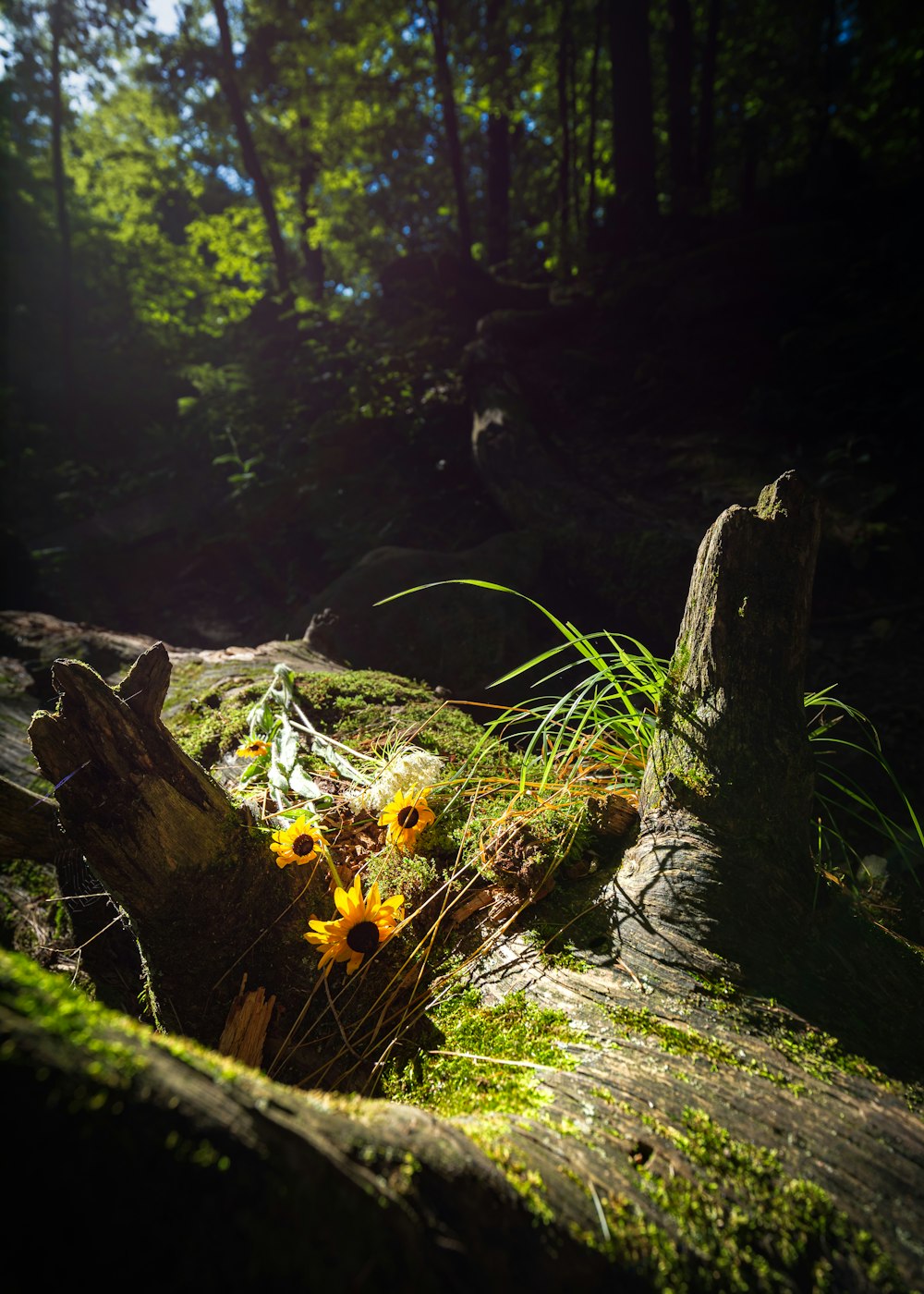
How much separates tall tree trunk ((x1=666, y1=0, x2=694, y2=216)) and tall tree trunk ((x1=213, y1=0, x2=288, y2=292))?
6.31m

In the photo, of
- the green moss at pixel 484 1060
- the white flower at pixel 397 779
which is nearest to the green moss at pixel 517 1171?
the green moss at pixel 484 1060

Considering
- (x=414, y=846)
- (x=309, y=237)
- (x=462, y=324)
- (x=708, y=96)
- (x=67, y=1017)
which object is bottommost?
(x=414, y=846)

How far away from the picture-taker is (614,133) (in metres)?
8.05

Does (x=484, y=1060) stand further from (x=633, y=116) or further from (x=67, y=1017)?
(x=633, y=116)

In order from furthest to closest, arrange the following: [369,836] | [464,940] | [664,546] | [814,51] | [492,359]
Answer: [814,51] < [492,359] < [664,546] < [369,836] < [464,940]

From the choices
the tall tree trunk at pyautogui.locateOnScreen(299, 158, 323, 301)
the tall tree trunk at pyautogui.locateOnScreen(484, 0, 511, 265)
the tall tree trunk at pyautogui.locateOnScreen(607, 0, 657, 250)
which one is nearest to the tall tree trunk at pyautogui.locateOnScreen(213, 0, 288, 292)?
the tall tree trunk at pyautogui.locateOnScreen(299, 158, 323, 301)

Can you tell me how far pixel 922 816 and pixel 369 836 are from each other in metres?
2.89

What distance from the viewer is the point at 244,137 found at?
9516mm

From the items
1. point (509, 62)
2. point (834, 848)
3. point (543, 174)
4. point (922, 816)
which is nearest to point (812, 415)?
point (922, 816)

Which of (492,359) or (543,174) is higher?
(543,174)

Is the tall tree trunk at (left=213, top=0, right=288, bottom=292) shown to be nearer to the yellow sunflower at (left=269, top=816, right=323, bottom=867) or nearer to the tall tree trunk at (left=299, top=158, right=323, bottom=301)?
the tall tree trunk at (left=299, top=158, right=323, bottom=301)

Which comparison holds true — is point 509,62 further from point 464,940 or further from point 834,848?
point 464,940

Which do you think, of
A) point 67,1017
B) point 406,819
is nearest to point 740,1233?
point 67,1017

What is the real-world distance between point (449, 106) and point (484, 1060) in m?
10.7
